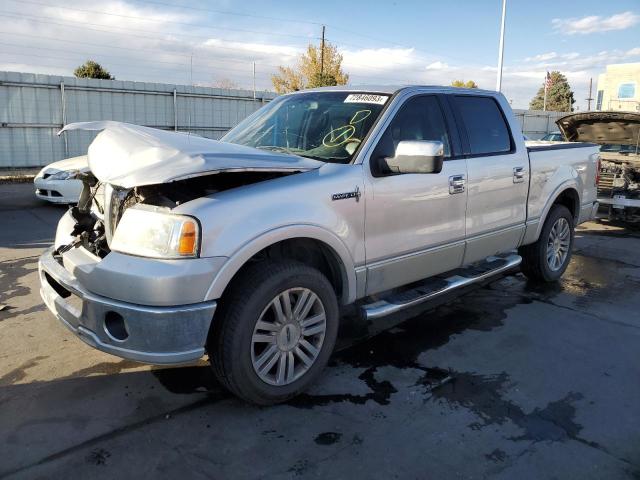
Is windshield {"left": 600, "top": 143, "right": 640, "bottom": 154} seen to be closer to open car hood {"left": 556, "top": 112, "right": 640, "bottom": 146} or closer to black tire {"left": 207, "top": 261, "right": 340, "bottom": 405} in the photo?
open car hood {"left": 556, "top": 112, "right": 640, "bottom": 146}

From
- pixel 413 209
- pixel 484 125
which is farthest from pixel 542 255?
pixel 413 209

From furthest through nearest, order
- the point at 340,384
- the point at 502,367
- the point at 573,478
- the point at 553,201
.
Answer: the point at 553,201
the point at 502,367
the point at 340,384
the point at 573,478

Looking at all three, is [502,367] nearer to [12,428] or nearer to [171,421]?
[171,421]

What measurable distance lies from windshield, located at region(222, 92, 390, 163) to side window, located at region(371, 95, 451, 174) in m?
0.15

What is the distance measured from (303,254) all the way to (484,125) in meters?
2.28

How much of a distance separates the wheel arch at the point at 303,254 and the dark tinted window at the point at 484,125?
5.76ft

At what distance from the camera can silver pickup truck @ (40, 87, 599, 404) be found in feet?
9.43

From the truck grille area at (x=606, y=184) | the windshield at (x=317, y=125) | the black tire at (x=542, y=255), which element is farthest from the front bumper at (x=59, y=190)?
the truck grille area at (x=606, y=184)

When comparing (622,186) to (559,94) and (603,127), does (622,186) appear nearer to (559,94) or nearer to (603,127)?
(603,127)

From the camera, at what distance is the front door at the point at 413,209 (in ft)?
12.2

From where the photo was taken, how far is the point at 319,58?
121ft

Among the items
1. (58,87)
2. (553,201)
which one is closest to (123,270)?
(553,201)

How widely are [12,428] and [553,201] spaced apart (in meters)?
5.15

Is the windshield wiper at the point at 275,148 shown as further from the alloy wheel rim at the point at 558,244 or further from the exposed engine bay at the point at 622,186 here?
the exposed engine bay at the point at 622,186
